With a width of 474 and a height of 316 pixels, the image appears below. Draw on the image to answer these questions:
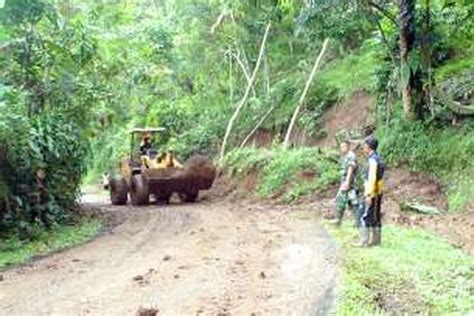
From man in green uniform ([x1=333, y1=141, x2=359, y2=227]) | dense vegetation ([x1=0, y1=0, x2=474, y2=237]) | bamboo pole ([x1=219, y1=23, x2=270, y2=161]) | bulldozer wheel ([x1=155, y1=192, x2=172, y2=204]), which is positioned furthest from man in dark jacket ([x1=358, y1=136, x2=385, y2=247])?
bamboo pole ([x1=219, y1=23, x2=270, y2=161])

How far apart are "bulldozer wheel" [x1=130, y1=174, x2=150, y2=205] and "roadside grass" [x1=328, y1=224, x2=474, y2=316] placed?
1072 cm

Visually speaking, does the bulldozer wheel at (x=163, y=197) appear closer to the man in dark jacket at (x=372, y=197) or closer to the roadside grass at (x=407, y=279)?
the roadside grass at (x=407, y=279)

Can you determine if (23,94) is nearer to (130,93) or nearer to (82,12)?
(82,12)

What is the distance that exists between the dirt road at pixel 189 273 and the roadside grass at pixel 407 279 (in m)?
0.32

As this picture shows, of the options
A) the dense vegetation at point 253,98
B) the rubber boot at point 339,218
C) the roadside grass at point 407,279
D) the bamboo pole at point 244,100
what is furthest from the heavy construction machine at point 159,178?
the roadside grass at point 407,279

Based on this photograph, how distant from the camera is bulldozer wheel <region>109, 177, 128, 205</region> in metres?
24.5

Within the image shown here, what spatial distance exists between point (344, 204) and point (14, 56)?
8.09 meters

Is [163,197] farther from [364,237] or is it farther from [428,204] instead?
[364,237]

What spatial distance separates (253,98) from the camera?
3041 cm

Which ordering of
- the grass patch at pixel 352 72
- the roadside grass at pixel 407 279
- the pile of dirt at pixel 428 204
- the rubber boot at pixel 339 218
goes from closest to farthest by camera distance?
the roadside grass at pixel 407 279
the pile of dirt at pixel 428 204
the rubber boot at pixel 339 218
the grass patch at pixel 352 72

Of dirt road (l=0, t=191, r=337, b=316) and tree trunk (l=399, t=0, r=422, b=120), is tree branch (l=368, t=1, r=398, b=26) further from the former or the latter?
dirt road (l=0, t=191, r=337, b=316)

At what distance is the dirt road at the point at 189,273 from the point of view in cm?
902

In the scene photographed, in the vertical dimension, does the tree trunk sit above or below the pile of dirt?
above

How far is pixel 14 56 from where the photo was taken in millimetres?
17734
